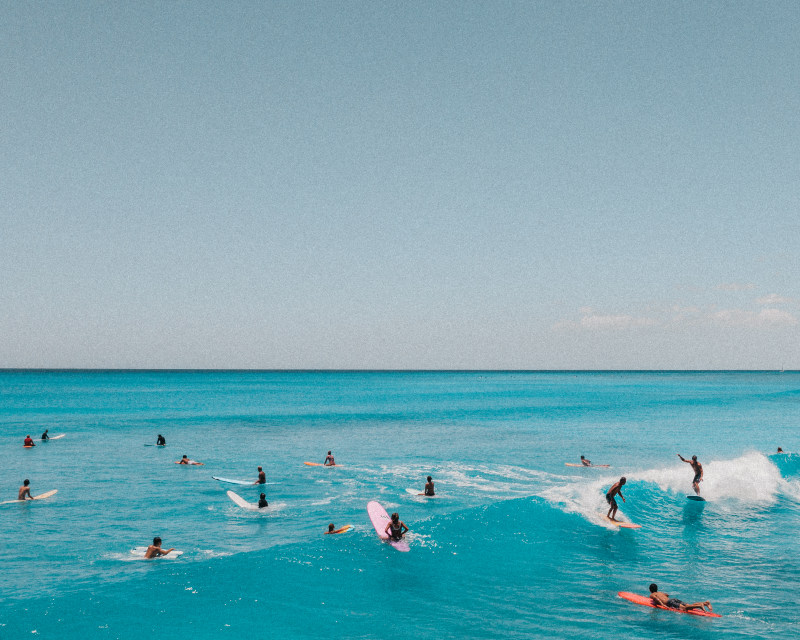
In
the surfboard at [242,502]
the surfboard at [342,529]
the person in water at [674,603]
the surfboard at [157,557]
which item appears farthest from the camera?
the surfboard at [242,502]

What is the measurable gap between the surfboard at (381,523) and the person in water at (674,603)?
10.2m

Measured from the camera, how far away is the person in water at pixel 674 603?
17.9m

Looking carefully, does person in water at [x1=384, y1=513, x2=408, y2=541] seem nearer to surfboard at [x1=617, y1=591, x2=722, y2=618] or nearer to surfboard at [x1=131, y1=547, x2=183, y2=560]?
surfboard at [x1=131, y1=547, x2=183, y2=560]

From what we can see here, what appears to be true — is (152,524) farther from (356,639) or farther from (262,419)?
(262,419)

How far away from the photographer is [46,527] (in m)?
28.4

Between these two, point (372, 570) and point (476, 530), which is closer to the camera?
point (372, 570)

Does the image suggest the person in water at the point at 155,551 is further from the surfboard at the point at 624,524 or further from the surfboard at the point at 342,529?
the surfboard at the point at 624,524

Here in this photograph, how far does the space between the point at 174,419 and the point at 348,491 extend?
2370 inches

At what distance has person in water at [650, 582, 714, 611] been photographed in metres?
17.9

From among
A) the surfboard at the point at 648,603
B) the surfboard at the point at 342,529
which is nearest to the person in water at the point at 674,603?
the surfboard at the point at 648,603

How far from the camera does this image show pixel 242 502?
32625 millimetres

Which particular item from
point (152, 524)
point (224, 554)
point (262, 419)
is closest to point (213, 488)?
point (152, 524)

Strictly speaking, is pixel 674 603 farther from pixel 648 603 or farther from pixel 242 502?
pixel 242 502

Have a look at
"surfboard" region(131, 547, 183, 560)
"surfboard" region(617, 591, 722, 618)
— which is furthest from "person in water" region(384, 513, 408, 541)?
"surfboard" region(617, 591, 722, 618)
